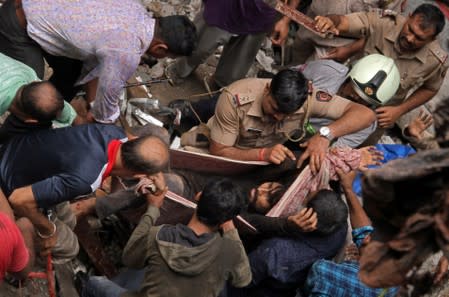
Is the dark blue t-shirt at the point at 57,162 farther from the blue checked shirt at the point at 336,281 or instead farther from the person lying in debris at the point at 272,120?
the blue checked shirt at the point at 336,281

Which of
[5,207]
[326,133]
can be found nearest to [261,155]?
[326,133]

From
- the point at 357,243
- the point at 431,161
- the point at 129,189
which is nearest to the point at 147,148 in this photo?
the point at 129,189

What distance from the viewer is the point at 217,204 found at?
3.51 meters

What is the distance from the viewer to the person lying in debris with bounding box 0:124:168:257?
132 inches

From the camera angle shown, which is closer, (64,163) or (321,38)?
(64,163)

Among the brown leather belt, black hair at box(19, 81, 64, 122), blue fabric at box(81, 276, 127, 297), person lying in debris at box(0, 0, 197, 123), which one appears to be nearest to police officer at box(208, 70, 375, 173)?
person lying in debris at box(0, 0, 197, 123)

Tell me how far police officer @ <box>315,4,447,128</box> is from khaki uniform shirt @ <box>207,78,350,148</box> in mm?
895

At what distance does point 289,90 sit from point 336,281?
1.42 metres

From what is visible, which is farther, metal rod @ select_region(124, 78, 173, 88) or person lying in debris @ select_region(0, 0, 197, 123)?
metal rod @ select_region(124, 78, 173, 88)

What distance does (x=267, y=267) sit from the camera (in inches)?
152

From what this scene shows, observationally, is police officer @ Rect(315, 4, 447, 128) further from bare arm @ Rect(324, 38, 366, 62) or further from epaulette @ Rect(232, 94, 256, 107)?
epaulette @ Rect(232, 94, 256, 107)

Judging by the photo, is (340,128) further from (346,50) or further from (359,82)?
(346,50)

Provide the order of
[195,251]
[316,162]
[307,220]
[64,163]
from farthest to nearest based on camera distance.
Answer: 1. [316,162]
2. [307,220]
3. [64,163]
4. [195,251]

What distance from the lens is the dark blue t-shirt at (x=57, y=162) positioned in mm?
3355
